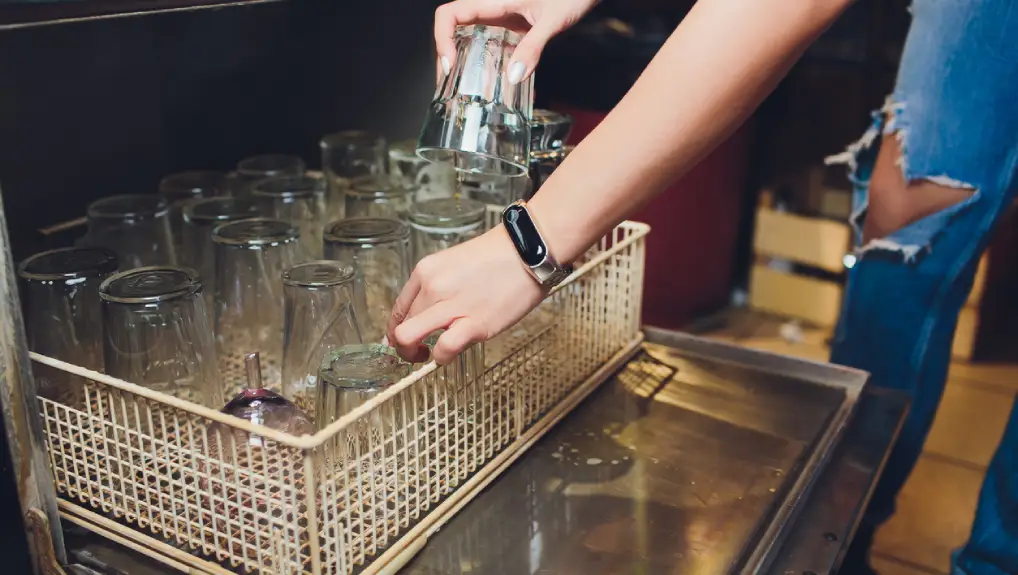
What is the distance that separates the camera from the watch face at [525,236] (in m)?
0.69

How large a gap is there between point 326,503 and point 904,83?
35.4 inches

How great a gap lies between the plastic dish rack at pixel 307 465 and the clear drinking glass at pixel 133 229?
18 centimetres

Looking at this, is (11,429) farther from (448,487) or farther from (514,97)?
(514,97)

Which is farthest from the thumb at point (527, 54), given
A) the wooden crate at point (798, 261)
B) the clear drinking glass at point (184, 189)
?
the wooden crate at point (798, 261)

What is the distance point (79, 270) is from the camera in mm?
818

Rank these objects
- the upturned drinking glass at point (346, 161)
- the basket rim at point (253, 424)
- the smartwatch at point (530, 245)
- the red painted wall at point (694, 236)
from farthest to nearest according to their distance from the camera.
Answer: the red painted wall at point (694, 236), the upturned drinking glass at point (346, 161), the smartwatch at point (530, 245), the basket rim at point (253, 424)

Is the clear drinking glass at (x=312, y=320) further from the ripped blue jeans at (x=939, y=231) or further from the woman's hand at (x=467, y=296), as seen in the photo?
the ripped blue jeans at (x=939, y=231)

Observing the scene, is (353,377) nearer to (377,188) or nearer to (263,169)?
(377,188)

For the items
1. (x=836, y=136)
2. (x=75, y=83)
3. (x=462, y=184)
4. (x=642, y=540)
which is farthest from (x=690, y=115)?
(x=836, y=136)

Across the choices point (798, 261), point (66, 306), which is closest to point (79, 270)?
point (66, 306)

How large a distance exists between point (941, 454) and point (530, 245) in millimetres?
1453

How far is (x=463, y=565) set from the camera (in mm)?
744

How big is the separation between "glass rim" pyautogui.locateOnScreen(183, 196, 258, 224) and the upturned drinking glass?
0.16 metres

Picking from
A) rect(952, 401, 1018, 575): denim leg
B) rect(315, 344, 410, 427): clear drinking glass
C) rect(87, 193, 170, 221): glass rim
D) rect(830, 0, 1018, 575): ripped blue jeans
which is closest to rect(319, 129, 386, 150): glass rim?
rect(87, 193, 170, 221): glass rim
